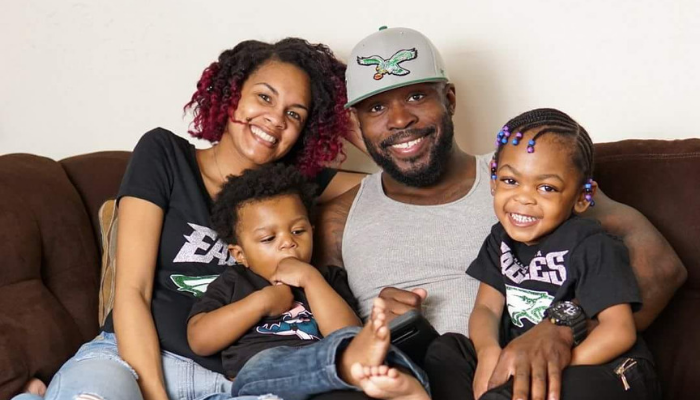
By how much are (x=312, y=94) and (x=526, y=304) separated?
3.14 feet

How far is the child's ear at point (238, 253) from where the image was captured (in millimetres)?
2227

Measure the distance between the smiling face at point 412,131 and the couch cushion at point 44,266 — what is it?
3.12 ft

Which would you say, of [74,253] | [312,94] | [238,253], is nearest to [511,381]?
[238,253]

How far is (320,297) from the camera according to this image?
2051 mm

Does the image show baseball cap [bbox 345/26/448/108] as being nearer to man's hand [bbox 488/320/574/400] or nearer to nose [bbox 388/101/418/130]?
nose [bbox 388/101/418/130]

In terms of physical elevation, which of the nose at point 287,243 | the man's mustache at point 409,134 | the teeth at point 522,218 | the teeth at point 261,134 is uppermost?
the man's mustache at point 409,134

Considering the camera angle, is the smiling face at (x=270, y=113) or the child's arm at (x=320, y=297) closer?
the child's arm at (x=320, y=297)

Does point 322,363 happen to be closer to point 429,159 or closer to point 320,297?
point 320,297

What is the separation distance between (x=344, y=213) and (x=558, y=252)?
772 mm

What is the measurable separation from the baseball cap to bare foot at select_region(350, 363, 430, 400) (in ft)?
2.89

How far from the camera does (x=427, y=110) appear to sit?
233cm

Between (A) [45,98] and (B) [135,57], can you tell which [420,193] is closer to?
(B) [135,57]

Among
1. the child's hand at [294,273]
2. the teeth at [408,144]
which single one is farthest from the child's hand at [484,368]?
the teeth at [408,144]

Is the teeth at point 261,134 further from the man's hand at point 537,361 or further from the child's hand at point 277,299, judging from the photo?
the man's hand at point 537,361
